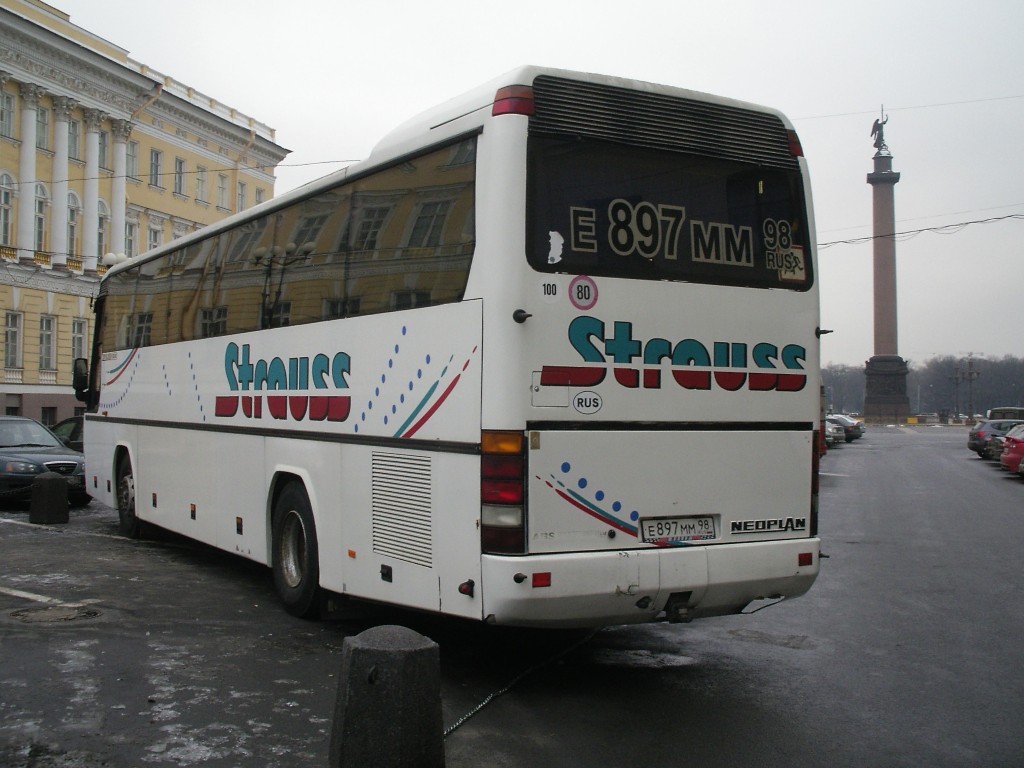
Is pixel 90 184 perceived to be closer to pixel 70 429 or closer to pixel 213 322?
pixel 70 429

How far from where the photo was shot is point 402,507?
6.74m

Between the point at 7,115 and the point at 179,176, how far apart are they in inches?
414

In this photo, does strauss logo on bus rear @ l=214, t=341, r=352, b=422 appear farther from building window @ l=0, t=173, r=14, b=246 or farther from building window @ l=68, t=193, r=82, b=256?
building window @ l=68, t=193, r=82, b=256

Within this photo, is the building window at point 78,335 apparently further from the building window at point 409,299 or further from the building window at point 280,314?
the building window at point 409,299

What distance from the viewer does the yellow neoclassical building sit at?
3994 centimetres

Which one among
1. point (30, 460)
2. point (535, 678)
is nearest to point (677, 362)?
point (535, 678)

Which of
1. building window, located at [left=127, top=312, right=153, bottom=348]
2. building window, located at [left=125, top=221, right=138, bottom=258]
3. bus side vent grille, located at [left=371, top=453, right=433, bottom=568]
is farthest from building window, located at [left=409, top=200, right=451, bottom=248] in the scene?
building window, located at [left=125, top=221, right=138, bottom=258]

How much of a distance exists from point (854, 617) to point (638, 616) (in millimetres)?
3455

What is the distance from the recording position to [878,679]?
684cm

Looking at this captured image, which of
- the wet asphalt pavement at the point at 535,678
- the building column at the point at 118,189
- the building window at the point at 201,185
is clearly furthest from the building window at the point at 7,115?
the wet asphalt pavement at the point at 535,678

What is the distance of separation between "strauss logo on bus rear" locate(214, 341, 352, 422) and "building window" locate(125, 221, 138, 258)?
39812 millimetres

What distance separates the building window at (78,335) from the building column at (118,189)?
11.3 ft

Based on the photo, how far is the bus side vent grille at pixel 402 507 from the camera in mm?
6484

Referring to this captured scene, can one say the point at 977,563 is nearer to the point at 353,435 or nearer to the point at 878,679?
the point at 878,679
